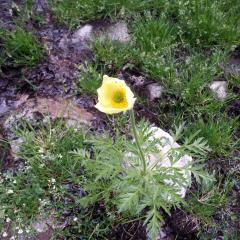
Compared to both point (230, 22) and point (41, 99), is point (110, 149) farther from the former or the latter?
point (230, 22)

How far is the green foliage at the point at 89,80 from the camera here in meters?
3.34

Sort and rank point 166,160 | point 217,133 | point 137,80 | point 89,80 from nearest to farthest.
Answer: point 166,160, point 217,133, point 89,80, point 137,80

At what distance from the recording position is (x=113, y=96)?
6.68 feet

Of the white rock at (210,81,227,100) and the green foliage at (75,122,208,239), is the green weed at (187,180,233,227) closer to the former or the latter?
the green foliage at (75,122,208,239)

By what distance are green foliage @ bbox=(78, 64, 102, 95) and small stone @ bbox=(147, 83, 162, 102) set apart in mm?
421

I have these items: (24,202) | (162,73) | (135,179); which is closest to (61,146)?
(24,202)

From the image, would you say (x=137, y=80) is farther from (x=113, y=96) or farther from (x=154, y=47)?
(x=113, y=96)

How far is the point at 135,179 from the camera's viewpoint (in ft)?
8.54

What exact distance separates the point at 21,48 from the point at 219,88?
1.71 meters

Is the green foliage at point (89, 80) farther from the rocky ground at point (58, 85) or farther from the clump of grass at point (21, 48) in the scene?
the clump of grass at point (21, 48)

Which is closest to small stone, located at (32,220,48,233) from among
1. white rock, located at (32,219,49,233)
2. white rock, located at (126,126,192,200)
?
white rock, located at (32,219,49,233)

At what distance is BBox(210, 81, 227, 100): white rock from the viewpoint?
11.1ft

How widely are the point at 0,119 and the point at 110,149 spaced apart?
45.1 inches

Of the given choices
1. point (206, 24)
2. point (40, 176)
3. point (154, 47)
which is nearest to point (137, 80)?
point (154, 47)
